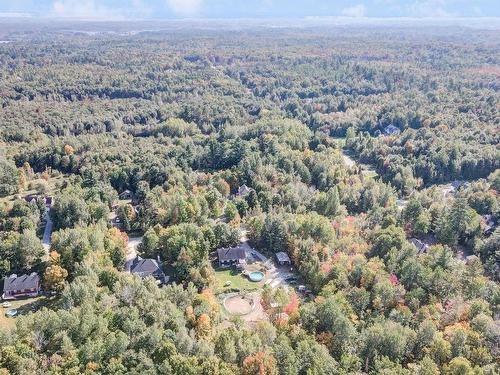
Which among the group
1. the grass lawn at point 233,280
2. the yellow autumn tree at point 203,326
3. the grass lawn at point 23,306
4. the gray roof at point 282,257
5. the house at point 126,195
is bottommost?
the grass lawn at point 233,280

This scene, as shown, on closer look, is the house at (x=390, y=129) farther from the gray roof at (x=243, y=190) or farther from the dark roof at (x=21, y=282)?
the dark roof at (x=21, y=282)

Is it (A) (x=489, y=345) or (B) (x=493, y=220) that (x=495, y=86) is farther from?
(A) (x=489, y=345)

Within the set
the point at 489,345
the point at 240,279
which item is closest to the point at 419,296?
the point at 489,345

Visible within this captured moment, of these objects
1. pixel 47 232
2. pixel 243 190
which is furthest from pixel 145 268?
pixel 243 190

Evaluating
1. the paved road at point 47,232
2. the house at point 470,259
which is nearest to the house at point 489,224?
the house at point 470,259

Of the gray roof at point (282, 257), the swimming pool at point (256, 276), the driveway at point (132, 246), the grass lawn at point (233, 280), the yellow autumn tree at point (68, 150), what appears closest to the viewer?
the grass lawn at point (233, 280)
